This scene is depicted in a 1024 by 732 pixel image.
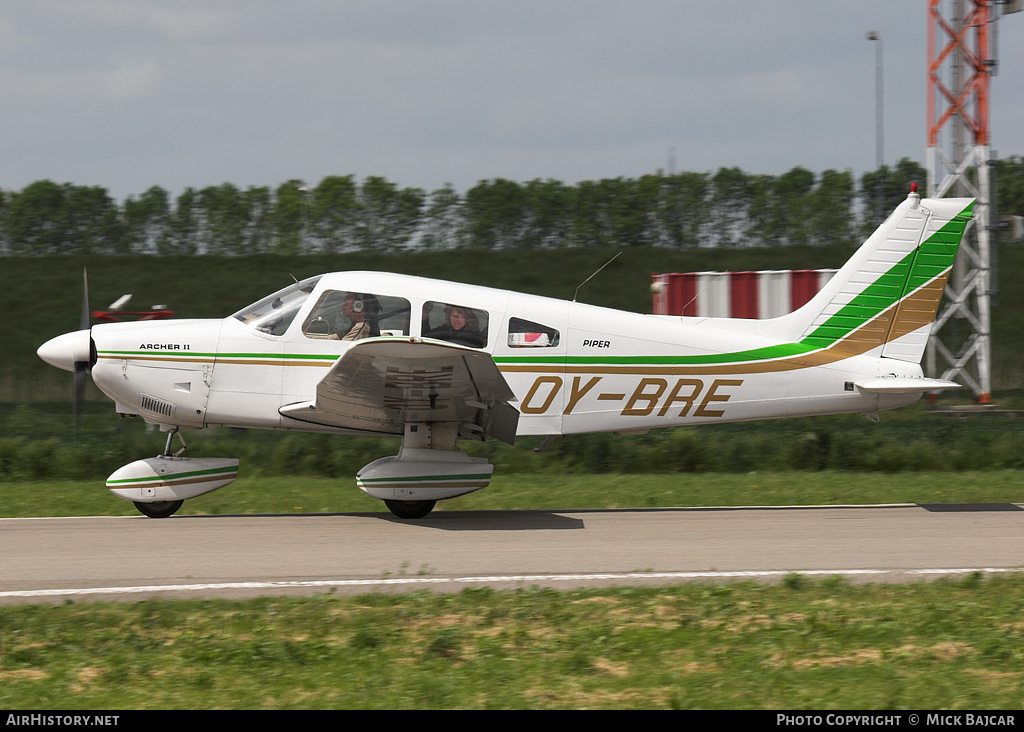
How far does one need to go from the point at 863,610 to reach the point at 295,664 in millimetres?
3138

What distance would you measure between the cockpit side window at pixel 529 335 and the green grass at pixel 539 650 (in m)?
3.58

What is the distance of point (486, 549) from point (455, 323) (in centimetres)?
228

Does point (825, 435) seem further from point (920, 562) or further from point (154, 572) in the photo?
point (154, 572)

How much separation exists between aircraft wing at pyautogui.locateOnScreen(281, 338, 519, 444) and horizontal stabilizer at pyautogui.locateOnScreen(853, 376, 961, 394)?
11.4 ft

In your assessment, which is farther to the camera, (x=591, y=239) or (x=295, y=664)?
(x=591, y=239)

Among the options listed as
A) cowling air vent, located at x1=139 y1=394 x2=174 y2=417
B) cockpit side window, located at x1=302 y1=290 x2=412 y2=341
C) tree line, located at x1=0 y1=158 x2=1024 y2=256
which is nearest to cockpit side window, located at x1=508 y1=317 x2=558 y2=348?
cockpit side window, located at x1=302 y1=290 x2=412 y2=341

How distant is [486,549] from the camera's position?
25.2 ft

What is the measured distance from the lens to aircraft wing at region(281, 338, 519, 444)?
7.88 meters

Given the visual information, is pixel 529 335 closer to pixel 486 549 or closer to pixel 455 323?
pixel 455 323

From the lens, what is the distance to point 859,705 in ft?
13.2

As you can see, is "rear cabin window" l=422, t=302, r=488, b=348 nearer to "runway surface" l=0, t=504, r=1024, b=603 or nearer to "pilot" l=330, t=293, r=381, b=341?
"pilot" l=330, t=293, r=381, b=341

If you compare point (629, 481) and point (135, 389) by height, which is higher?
point (135, 389)

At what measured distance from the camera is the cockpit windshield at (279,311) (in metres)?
9.18

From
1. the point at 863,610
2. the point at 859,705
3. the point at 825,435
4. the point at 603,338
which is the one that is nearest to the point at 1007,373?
the point at 825,435
